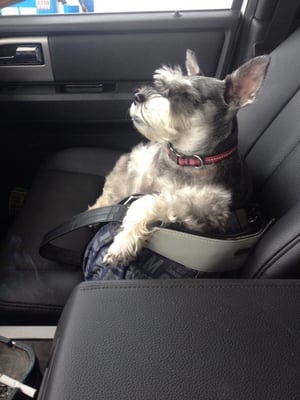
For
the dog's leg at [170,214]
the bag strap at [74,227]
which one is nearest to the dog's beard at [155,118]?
the dog's leg at [170,214]

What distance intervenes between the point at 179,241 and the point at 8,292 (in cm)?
51

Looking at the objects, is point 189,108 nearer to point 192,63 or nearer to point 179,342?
point 192,63

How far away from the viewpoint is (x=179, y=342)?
69cm

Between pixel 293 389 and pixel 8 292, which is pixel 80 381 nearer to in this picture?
pixel 293 389

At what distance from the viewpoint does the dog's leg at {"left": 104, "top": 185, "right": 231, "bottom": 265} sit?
3.44ft

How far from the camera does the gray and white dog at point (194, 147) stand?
1.13m

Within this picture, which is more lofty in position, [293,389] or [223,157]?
[293,389]

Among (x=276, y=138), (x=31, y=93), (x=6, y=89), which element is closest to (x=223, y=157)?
(x=276, y=138)

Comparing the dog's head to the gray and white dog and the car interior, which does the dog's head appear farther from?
the car interior

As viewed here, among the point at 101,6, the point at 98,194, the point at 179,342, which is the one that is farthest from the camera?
the point at 101,6

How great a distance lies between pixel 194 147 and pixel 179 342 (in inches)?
27.8

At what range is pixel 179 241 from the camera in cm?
94

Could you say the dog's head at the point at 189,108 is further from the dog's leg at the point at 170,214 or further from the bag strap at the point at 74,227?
the bag strap at the point at 74,227

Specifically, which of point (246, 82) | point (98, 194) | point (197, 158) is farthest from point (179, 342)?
point (98, 194)
